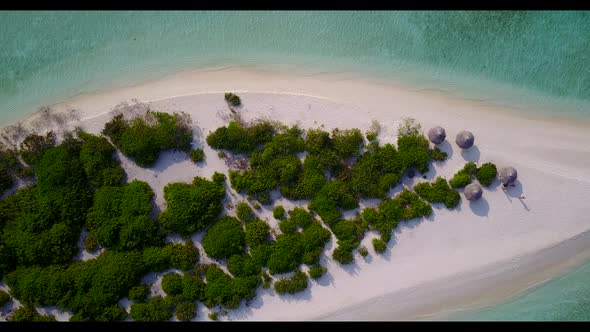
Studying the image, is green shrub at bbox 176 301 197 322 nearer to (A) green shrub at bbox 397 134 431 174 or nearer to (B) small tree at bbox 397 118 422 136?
(A) green shrub at bbox 397 134 431 174

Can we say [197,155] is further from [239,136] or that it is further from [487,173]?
[487,173]

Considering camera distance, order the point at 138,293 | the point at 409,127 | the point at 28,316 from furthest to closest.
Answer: the point at 409,127, the point at 138,293, the point at 28,316

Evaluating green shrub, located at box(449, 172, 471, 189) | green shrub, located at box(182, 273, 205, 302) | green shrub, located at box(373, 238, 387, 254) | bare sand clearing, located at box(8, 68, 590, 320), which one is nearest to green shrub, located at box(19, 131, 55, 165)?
bare sand clearing, located at box(8, 68, 590, 320)

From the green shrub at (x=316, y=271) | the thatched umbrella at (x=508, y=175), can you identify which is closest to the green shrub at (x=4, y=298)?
the green shrub at (x=316, y=271)

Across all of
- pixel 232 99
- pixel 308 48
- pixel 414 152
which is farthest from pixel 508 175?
pixel 232 99

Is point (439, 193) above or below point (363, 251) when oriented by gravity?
above

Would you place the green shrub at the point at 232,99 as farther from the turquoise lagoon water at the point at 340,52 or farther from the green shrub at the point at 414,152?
the green shrub at the point at 414,152

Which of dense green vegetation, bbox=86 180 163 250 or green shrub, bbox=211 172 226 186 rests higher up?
green shrub, bbox=211 172 226 186
